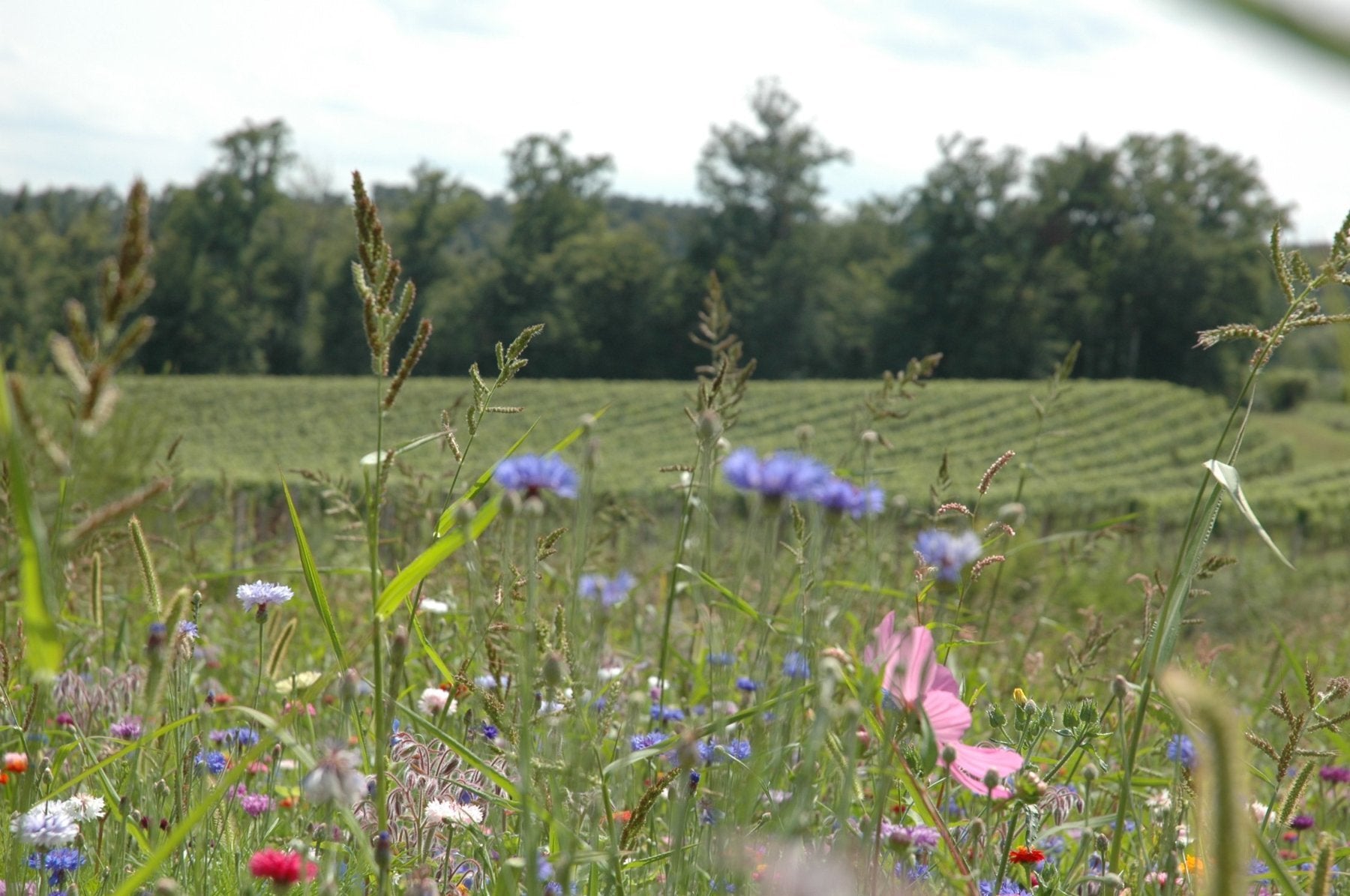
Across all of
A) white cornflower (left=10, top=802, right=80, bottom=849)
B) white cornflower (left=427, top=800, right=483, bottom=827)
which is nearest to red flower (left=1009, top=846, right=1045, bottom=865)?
white cornflower (left=427, top=800, right=483, bottom=827)

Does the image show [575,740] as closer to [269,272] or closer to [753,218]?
[753,218]

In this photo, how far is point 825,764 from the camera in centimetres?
157

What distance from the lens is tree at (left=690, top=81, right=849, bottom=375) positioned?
51688 millimetres

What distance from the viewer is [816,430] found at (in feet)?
79.3

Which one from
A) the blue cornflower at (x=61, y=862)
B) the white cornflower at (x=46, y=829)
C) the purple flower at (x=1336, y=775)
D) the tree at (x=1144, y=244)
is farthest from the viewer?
the tree at (x=1144, y=244)

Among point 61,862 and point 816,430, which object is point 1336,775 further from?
point 816,430

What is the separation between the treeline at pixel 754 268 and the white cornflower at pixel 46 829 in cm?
4852

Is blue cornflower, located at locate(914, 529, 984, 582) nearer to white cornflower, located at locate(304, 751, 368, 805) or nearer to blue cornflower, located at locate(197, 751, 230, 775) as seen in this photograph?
white cornflower, located at locate(304, 751, 368, 805)

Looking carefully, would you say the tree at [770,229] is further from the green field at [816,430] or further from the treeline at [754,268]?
the green field at [816,430]

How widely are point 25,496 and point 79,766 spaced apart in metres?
1.60

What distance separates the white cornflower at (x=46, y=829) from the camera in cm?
123

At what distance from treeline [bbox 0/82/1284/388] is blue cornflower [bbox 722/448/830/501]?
160 feet

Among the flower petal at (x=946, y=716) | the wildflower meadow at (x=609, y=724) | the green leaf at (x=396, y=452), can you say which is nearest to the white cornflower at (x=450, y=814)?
the wildflower meadow at (x=609, y=724)

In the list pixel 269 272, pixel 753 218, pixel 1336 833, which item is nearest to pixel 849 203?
pixel 753 218
